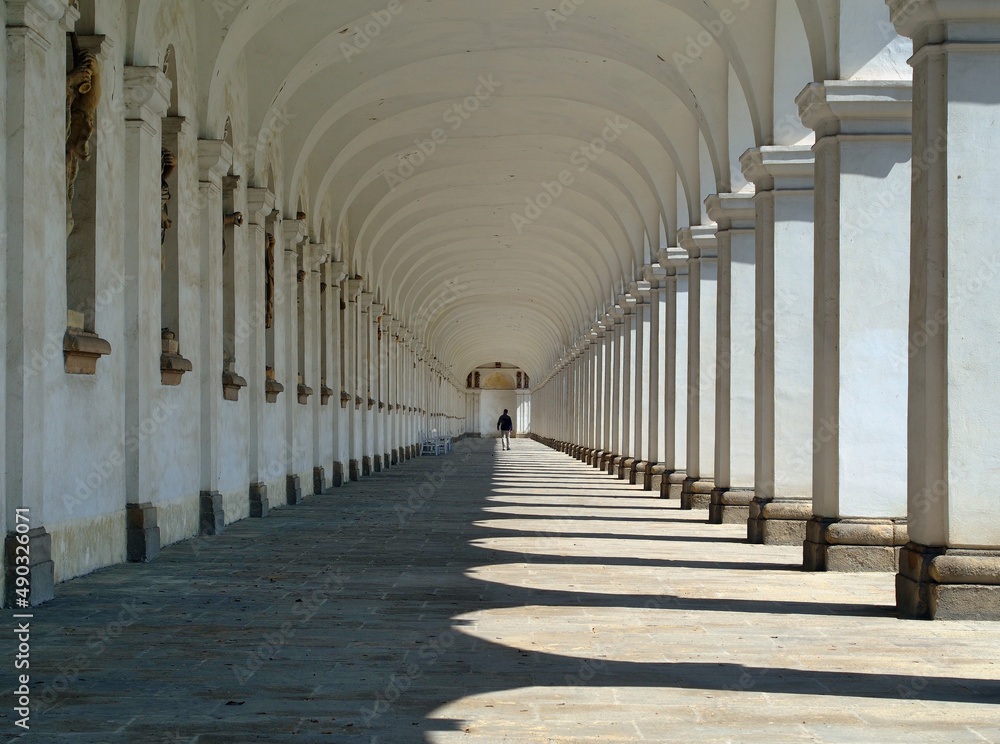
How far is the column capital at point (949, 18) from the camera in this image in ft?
24.6

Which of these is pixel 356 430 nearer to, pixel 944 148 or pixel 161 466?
pixel 161 466

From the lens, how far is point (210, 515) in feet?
43.4

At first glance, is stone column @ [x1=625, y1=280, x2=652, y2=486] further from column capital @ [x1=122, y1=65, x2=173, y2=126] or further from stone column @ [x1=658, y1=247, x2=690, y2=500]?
column capital @ [x1=122, y1=65, x2=173, y2=126]

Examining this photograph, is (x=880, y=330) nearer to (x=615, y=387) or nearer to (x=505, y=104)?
(x=505, y=104)

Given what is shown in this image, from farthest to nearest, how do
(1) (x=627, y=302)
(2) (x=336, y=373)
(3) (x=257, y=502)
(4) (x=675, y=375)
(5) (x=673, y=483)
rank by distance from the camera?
1. (1) (x=627, y=302)
2. (2) (x=336, y=373)
3. (4) (x=675, y=375)
4. (5) (x=673, y=483)
5. (3) (x=257, y=502)

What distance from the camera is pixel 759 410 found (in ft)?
41.5

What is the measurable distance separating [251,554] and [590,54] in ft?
32.3

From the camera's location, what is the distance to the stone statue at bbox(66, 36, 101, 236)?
9.23m

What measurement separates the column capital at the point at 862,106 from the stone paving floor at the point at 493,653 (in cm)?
375

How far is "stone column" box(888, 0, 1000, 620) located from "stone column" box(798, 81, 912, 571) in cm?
209

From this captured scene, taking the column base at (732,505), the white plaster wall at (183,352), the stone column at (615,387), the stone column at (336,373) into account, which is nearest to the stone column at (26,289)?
the white plaster wall at (183,352)

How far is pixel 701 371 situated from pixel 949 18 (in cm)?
996

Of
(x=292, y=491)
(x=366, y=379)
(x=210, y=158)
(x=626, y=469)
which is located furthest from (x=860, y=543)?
(x=366, y=379)

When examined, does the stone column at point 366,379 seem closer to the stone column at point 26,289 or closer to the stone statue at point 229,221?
the stone statue at point 229,221
